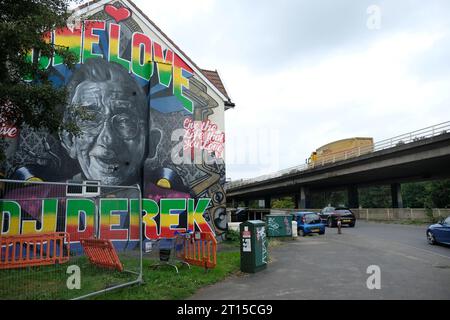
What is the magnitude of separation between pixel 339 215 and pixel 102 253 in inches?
794

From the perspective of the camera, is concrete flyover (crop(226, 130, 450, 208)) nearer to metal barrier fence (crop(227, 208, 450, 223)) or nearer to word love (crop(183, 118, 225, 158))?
metal barrier fence (crop(227, 208, 450, 223))

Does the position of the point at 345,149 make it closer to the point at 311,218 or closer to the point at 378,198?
the point at 311,218

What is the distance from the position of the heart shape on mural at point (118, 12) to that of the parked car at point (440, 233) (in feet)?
53.9

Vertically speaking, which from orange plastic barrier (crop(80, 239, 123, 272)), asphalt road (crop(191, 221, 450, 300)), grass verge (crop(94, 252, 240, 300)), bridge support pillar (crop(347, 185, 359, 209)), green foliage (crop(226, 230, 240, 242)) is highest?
bridge support pillar (crop(347, 185, 359, 209))

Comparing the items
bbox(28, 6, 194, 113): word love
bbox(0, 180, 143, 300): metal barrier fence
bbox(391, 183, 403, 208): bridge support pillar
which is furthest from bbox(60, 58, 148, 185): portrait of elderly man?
bbox(391, 183, 403, 208): bridge support pillar

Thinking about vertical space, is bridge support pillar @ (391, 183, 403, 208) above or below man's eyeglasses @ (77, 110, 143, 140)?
below

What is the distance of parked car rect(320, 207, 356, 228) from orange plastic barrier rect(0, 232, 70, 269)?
19.8 m

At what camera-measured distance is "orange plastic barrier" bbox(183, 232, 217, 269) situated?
9.82 m

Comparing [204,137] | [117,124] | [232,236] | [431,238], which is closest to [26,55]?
[117,124]

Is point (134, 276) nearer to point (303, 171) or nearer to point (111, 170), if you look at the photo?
point (111, 170)

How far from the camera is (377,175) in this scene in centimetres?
4172

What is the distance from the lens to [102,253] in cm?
896
